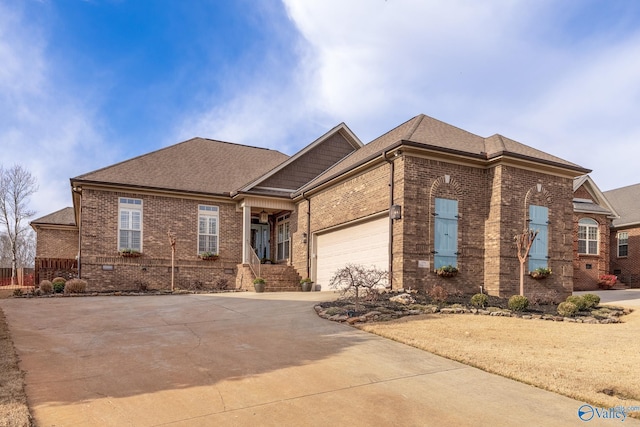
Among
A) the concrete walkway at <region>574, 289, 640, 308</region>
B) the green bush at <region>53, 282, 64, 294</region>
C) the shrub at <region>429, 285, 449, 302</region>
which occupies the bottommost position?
the concrete walkway at <region>574, 289, 640, 308</region>

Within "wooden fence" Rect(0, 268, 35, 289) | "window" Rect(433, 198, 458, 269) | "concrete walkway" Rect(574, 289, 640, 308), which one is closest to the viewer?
"window" Rect(433, 198, 458, 269)

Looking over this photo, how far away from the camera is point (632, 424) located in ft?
13.7

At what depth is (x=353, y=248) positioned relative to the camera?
1585 centimetres

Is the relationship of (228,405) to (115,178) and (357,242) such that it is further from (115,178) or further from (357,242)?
(115,178)

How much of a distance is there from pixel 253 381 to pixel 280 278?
43.3 feet

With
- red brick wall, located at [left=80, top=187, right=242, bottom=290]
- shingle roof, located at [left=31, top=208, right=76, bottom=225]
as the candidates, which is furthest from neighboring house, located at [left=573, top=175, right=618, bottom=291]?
shingle roof, located at [left=31, top=208, right=76, bottom=225]

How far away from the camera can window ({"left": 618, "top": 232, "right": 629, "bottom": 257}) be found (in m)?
25.7

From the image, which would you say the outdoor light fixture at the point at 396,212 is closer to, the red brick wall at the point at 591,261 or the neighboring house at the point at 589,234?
the red brick wall at the point at 591,261

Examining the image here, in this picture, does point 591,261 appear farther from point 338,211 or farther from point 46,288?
point 46,288

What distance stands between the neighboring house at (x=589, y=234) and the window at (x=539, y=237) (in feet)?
33.0

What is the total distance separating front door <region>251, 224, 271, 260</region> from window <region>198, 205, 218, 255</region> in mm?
3347

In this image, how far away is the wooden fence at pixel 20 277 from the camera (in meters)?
27.6

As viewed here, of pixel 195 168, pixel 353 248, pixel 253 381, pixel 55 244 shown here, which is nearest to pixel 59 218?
pixel 55 244

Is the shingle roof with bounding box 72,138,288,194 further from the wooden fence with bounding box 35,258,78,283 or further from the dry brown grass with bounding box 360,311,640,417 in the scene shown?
the dry brown grass with bounding box 360,311,640,417
